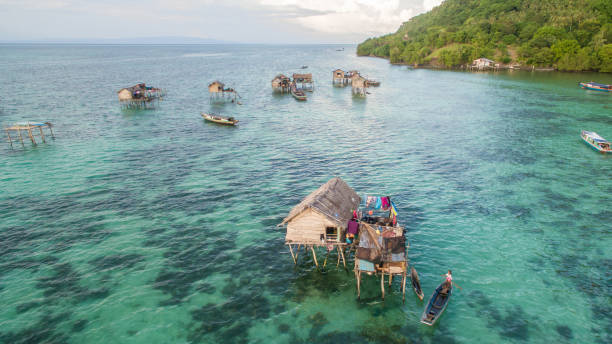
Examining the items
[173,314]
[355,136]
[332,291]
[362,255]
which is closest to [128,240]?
[173,314]

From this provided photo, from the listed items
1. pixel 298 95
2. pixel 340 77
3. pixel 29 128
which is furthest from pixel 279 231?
pixel 340 77

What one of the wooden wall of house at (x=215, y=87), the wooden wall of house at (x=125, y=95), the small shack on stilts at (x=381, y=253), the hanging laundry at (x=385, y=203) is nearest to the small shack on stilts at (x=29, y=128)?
the wooden wall of house at (x=125, y=95)

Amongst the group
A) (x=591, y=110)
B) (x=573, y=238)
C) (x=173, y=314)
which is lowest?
(x=173, y=314)

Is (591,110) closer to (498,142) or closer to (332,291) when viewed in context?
(498,142)

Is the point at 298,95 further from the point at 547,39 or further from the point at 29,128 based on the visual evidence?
the point at 547,39

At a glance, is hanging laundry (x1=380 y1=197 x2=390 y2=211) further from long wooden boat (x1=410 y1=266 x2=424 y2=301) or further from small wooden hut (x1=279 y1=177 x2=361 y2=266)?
long wooden boat (x1=410 y1=266 x2=424 y2=301)

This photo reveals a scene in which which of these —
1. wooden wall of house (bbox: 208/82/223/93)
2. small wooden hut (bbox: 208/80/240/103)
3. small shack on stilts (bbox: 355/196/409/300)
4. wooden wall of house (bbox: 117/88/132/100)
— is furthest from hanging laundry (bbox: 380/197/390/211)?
wooden wall of house (bbox: 117/88/132/100)
